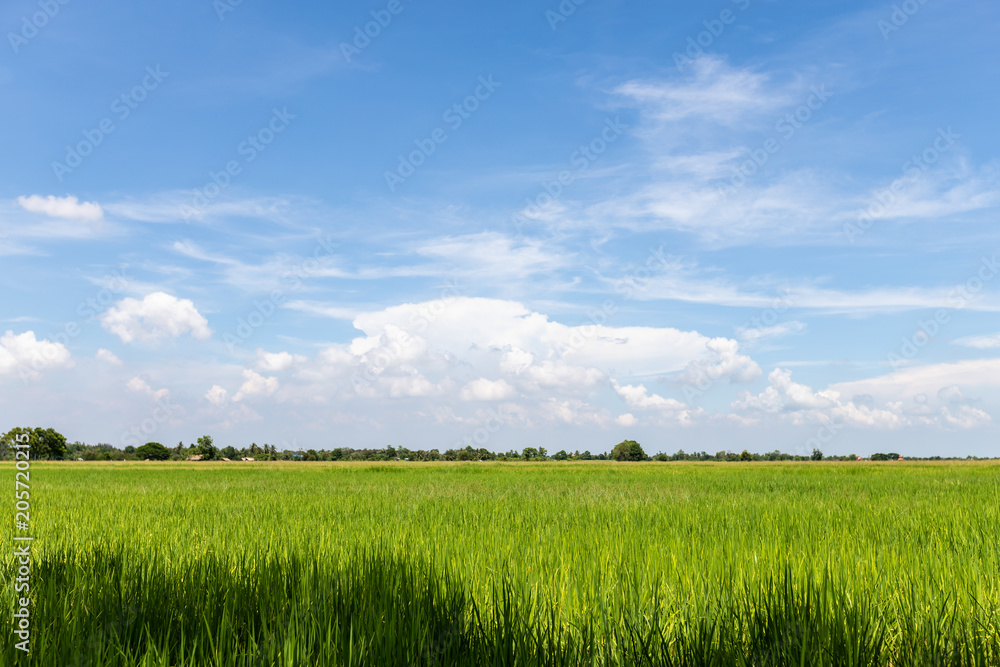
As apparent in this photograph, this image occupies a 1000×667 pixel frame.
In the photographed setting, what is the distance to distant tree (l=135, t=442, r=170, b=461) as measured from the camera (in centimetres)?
11781

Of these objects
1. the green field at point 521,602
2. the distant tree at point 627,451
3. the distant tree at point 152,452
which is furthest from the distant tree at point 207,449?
the green field at point 521,602

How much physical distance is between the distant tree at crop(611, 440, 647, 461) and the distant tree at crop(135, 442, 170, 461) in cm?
9511

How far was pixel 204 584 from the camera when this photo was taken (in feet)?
12.2

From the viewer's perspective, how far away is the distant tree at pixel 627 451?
115062 millimetres

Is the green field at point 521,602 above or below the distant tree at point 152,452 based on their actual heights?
above

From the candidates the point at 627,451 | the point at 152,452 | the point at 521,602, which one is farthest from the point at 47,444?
the point at 521,602

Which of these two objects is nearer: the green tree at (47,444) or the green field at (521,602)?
the green field at (521,602)

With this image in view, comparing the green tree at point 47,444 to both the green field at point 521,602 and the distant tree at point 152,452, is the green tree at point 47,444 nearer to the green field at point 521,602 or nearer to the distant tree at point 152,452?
the distant tree at point 152,452

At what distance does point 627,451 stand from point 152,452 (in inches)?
3945

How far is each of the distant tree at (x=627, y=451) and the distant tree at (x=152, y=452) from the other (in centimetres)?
9511

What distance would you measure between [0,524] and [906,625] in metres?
11.6

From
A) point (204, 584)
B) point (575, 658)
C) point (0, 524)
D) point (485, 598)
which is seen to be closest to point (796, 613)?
point (575, 658)

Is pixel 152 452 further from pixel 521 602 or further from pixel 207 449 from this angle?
pixel 521 602

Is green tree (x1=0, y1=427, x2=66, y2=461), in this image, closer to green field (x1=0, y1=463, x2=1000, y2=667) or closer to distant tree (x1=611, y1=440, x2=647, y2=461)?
distant tree (x1=611, y1=440, x2=647, y2=461)
